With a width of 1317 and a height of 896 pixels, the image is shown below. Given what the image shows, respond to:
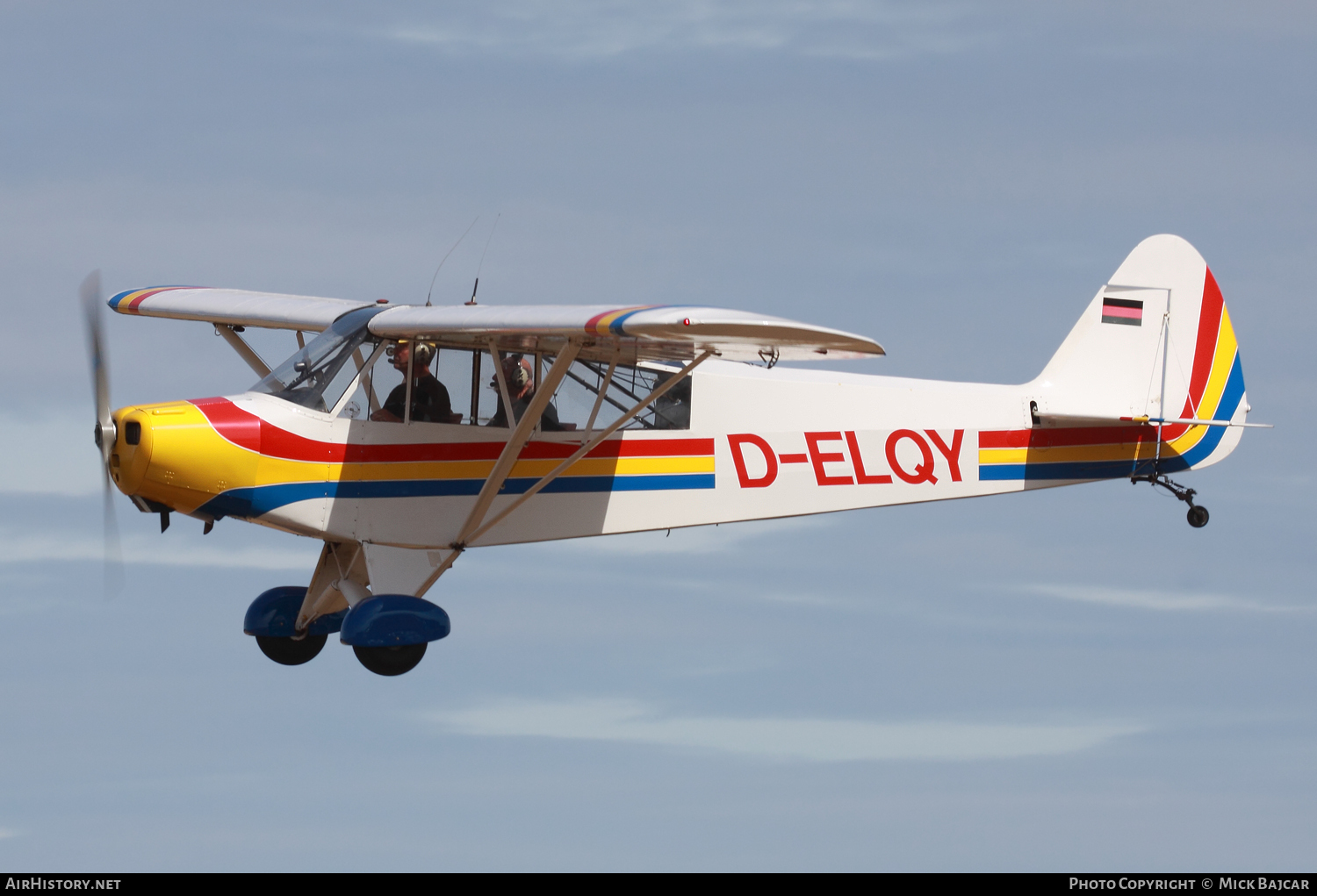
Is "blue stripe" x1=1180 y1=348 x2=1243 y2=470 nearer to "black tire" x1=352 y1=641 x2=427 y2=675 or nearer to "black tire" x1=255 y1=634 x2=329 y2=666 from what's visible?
"black tire" x1=352 y1=641 x2=427 y2=675

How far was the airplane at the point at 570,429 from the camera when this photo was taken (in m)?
13.5

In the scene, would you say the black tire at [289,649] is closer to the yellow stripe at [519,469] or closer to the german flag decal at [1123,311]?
the yellow stripe at [519,469]

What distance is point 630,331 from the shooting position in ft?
41.0

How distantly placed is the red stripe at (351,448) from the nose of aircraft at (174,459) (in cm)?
11

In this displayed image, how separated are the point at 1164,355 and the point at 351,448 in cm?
737

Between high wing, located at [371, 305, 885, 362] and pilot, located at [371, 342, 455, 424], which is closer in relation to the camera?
high wing, located at [371, 305, 885, 362]

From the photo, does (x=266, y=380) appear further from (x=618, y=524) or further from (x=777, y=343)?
(x=777, y=343)

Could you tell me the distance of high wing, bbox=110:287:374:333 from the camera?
1520 centimetres

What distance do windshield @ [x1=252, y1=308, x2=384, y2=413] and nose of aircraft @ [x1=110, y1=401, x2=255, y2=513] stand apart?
2.16ft

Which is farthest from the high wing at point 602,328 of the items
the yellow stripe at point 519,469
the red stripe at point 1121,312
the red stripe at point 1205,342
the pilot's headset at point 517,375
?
the red stripe at point 1205,342

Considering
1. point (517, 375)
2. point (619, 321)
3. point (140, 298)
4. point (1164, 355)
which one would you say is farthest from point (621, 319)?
point (1164, 355)

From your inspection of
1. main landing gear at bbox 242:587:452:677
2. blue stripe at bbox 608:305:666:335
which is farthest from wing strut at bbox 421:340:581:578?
blue stripe at bbox 608:305:666:335

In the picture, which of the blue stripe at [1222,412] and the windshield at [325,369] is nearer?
the windshield at [325,369]

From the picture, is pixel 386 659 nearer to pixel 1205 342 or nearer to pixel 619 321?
pixel 619 321
